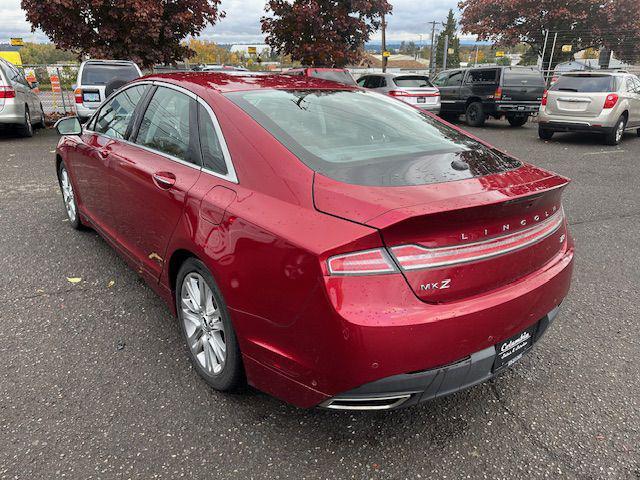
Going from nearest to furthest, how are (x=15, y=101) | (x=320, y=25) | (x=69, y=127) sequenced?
(x=69, y=127) < (x=15, y=101) < (x=320, y=25)

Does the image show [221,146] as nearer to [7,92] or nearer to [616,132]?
[7,92]

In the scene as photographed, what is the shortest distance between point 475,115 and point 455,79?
1.48 meters

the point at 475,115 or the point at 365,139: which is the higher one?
the point at 365,139

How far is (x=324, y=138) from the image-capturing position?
2363 mm

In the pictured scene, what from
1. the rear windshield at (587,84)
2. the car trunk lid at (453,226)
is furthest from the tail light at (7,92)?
the rear windshield at (587,84)

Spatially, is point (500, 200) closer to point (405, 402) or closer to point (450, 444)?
point (405, 402)

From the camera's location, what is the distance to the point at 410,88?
1368 centimetres

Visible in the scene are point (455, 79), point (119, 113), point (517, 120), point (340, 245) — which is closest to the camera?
point (340, 245)

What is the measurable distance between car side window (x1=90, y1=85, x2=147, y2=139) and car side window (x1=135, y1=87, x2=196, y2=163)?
0.96 ft

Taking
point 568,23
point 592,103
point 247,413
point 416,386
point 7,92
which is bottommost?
→ point 247,413

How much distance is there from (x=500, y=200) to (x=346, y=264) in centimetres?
67

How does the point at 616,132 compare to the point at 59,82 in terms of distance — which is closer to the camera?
the point at 616,132

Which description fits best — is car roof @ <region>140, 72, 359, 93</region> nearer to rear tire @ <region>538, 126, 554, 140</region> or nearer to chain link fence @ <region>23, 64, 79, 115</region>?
rear tire @ <region>538, 126, 554, 140</region>

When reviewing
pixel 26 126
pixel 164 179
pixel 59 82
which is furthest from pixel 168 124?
pixel 59 82
